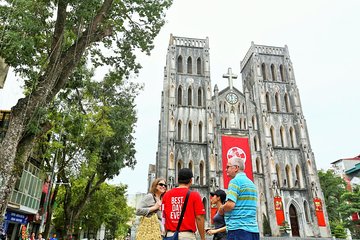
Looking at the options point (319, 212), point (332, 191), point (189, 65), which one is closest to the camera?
point (319, 212)

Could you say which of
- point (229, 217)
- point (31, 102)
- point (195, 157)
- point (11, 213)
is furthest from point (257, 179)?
point (229, 217)

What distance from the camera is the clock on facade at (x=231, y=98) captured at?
31.1m

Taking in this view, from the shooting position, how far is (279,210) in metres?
25.7

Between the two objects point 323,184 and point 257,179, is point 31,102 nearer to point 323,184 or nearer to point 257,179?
point 257,179

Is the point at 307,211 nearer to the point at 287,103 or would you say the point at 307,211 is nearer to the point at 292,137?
the point at 292,137

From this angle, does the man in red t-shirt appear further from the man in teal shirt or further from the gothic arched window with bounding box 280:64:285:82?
the gothic arched window with bounding box 280:64:285:82

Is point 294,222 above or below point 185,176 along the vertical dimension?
above

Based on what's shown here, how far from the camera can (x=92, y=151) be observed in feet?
54.4

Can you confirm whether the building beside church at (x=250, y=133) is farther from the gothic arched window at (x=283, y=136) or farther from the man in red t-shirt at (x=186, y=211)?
the man in red t-shirt at (x=186, y=211)

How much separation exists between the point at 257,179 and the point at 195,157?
627 centimetres

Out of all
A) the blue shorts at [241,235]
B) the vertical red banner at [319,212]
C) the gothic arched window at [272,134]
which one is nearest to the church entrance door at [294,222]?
the vertical red banner at [319,212]

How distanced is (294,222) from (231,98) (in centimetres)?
1362

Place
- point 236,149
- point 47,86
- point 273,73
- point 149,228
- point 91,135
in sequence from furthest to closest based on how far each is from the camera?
point 273,73
point 236,149
point 91,135
point 47,86
point 149,228

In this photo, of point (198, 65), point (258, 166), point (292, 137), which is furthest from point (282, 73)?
point (258, 166)
